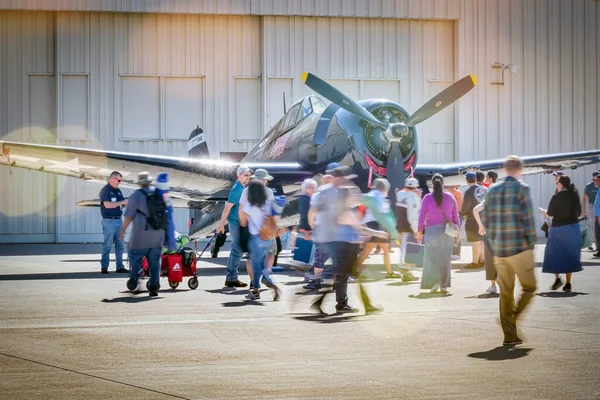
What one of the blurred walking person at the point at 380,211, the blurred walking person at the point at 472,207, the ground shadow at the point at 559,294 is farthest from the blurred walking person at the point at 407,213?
the ground shadow at the point at 559,294

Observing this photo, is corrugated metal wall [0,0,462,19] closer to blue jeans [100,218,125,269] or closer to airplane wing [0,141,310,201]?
airplane wing [0,141,310,201]

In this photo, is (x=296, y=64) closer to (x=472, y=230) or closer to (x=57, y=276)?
(x=472, y=230)

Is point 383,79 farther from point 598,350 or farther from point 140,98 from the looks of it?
point 598,350

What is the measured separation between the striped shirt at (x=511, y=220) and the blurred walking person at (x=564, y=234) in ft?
15.8

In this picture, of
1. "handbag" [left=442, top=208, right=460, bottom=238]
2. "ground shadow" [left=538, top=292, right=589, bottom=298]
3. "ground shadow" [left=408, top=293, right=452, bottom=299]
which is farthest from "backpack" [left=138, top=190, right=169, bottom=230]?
"ground shadow" [left=538, top=292, right=589, bottom=298]

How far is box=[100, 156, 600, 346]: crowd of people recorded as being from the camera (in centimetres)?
978

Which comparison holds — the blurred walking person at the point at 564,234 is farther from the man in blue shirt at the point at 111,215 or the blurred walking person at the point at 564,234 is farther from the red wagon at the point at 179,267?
the man in blue shirt at the point at 111,215

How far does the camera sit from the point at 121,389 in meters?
7.18

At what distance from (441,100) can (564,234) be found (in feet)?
24.1

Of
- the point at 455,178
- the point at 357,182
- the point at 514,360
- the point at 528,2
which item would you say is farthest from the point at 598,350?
the point at 528,2

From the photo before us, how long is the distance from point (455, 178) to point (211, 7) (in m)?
13.8

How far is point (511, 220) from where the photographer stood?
32.1 ft

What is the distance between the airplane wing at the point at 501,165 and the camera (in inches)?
947

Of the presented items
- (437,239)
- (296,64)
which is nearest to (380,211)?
(437,239)
